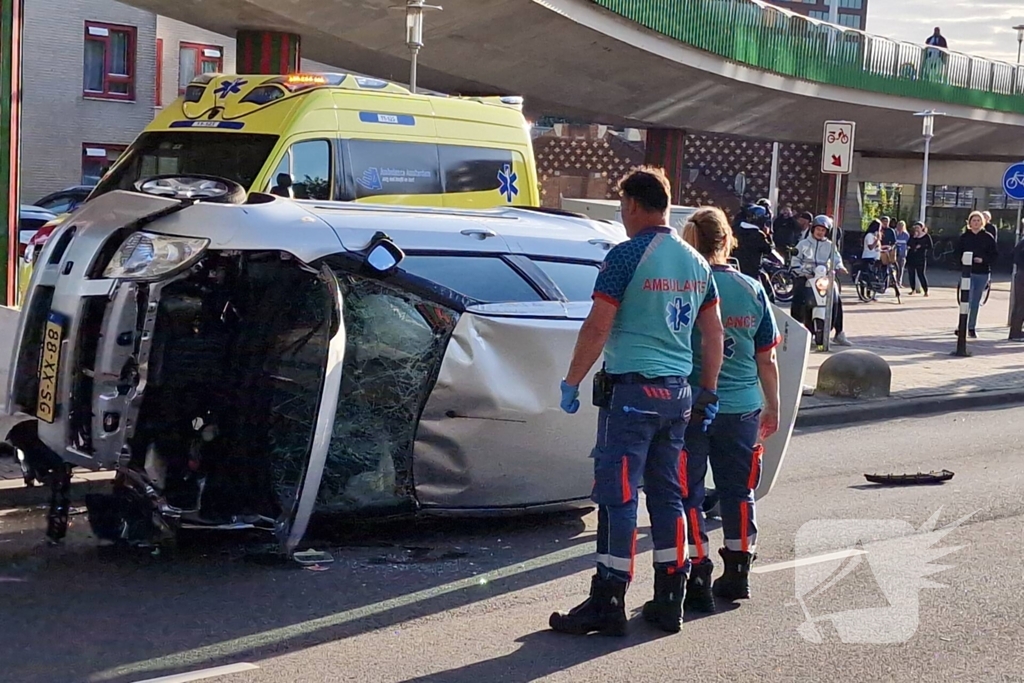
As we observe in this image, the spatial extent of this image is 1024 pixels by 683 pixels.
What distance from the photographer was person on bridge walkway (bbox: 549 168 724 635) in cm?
555

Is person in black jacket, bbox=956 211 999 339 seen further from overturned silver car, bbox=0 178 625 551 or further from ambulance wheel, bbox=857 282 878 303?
overturned silver car, bbox=0 178 625 551

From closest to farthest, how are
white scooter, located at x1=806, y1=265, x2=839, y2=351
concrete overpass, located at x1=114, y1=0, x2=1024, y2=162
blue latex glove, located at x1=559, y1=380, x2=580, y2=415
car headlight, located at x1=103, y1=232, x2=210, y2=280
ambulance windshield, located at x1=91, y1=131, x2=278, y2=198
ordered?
blue latex glove, located at x1=559, y1=380, x2=580, y2=415 → car headlight, located at x1=103, y1=232, x2=210, y2=280 → ambulance windshield, located at x1=91, y1=131, x2=278, y2=198 → white scooter, located at x1=806, y1=265, x2=839, y2=351 → concrete overpass, located at x1=114, y1=0, x2=1024, y2=162

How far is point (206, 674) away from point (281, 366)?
2.14 m

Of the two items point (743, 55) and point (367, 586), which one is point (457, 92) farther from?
point (367, 586)

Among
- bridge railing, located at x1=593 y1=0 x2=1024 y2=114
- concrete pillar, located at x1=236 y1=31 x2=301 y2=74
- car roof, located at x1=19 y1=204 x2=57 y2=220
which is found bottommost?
car roof, located at x1=19 y1=204 x2=57 y2=220

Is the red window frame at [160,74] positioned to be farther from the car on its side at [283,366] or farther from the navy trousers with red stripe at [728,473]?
the navy trousers with red stripe at [728,473]

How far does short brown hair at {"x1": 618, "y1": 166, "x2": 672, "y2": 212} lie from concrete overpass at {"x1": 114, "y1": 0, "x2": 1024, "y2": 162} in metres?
16.2

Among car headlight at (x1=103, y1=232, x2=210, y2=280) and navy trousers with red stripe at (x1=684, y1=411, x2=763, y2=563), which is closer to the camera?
navy trousers with red stripe at (x1=684, y1=411, x2=763, y2=563)

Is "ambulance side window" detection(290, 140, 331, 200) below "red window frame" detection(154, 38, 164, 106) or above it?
below

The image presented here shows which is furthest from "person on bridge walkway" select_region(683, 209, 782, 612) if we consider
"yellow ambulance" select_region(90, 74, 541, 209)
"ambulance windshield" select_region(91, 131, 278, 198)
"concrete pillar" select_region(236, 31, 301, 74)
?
"concrete pillar" select_region(236, 31, 301, 74)

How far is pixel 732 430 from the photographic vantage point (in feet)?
20.3

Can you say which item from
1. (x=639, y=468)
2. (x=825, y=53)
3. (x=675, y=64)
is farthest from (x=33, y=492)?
(x=825, y=53)

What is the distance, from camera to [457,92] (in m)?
31.2

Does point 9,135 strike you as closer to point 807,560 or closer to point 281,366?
point 281,366
